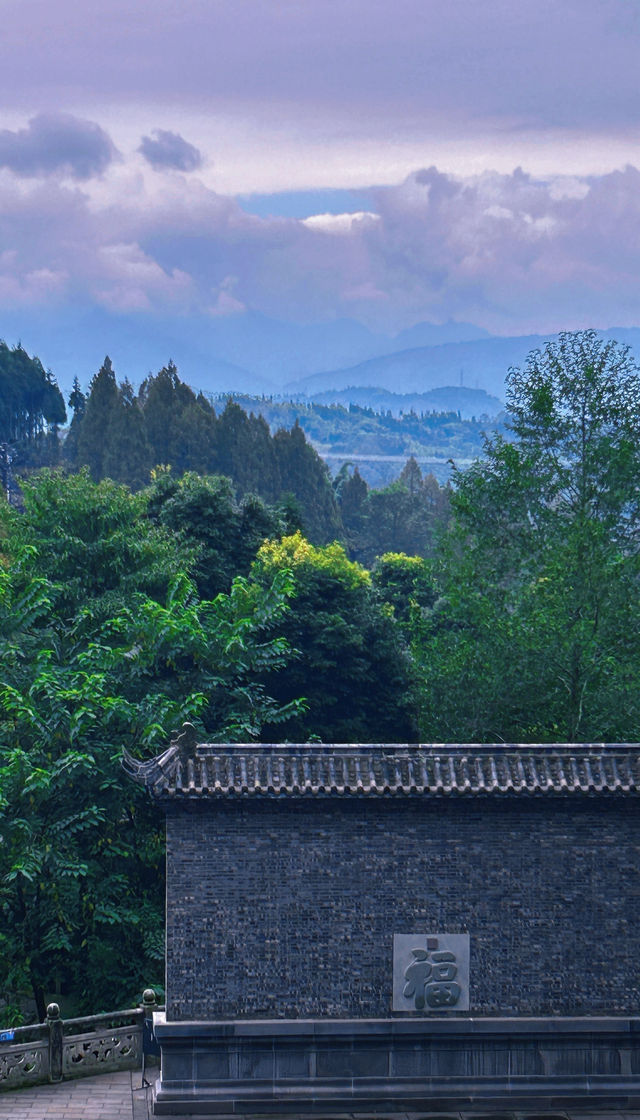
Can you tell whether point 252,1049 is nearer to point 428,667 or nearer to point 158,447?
point 428,667

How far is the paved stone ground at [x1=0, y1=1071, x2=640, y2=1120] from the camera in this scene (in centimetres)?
1780

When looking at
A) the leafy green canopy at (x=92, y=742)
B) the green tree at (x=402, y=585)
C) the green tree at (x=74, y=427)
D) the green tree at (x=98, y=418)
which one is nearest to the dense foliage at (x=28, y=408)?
the green tree at (x=74, y=427)

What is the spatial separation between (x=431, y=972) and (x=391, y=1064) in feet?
4.97

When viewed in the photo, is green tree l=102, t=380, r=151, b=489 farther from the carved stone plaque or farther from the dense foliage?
the carved stone plaque

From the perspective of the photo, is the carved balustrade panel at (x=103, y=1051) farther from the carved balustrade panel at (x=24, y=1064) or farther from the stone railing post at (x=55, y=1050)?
the carved balustrade panel at (x=24, y=1064)

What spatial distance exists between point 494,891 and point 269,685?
22660mm

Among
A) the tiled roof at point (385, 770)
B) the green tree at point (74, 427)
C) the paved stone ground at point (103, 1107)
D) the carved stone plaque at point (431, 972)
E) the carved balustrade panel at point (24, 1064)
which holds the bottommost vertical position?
the paved stone ground at point (103, 1107)

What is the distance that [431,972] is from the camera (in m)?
17.9

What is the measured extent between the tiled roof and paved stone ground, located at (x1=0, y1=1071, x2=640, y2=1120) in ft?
15.6

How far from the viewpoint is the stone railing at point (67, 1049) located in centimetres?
1889

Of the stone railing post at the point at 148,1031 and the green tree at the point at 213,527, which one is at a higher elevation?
the green tree at the point at 213,527

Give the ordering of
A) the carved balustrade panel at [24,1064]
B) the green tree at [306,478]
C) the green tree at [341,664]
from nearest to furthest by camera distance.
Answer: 1. the carved balustrade panel at [24,1064]
2. the green tree at [341,664]
3. the green tree at [306,478]

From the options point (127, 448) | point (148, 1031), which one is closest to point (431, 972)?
point (148, 1031)

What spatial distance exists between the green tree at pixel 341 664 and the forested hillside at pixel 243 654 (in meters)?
0.09
